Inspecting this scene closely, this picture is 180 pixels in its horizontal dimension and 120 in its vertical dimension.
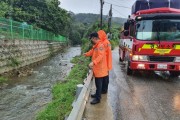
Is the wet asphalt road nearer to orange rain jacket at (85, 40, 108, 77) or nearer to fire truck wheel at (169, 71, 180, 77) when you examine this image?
fire truck wheel at (169, 71, 180, 77)

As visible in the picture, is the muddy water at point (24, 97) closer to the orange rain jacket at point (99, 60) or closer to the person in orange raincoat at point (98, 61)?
the person in orange raincoat at point (98, 61)

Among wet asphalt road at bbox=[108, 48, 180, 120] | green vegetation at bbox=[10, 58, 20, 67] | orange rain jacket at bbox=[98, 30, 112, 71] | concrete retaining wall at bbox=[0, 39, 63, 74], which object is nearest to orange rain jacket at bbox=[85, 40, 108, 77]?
orange rain jacket at bbox=[98, 30, 112, 71]

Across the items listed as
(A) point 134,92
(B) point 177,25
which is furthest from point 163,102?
(B) point 177,25

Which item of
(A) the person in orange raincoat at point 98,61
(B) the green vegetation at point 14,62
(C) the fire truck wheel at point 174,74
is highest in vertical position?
(A) the person in orange raincoat at point 98,61

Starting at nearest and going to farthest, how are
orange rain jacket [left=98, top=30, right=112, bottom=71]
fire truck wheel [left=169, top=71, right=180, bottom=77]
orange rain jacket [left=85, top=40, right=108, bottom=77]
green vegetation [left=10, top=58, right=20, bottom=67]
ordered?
orange rain jacket [left=85, top=40, right=108, bottom=77], orange rain jacket [left=98, top=30, right=112, bottom=71], fire truck wheel [left=169, top=71, right=180, bottom=77], green vegetation [left=10, top=58, right=20, bottom=67]

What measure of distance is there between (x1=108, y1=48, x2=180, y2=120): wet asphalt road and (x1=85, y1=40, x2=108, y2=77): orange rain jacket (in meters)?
0.95

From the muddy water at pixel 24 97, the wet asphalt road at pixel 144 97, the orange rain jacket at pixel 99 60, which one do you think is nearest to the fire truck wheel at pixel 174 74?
the wet asphalt road at pixel 144 97

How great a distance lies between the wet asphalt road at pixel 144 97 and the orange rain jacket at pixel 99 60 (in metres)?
0.95

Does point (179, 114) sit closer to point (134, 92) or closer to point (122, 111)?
point (122, 111)

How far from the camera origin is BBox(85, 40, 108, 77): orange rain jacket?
7586mm

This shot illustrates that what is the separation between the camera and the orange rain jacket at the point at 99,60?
24.9 feet

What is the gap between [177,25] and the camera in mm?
11836

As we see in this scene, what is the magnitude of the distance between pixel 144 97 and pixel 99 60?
2326mm

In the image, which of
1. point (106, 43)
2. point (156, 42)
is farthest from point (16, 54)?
point (106, 43)
